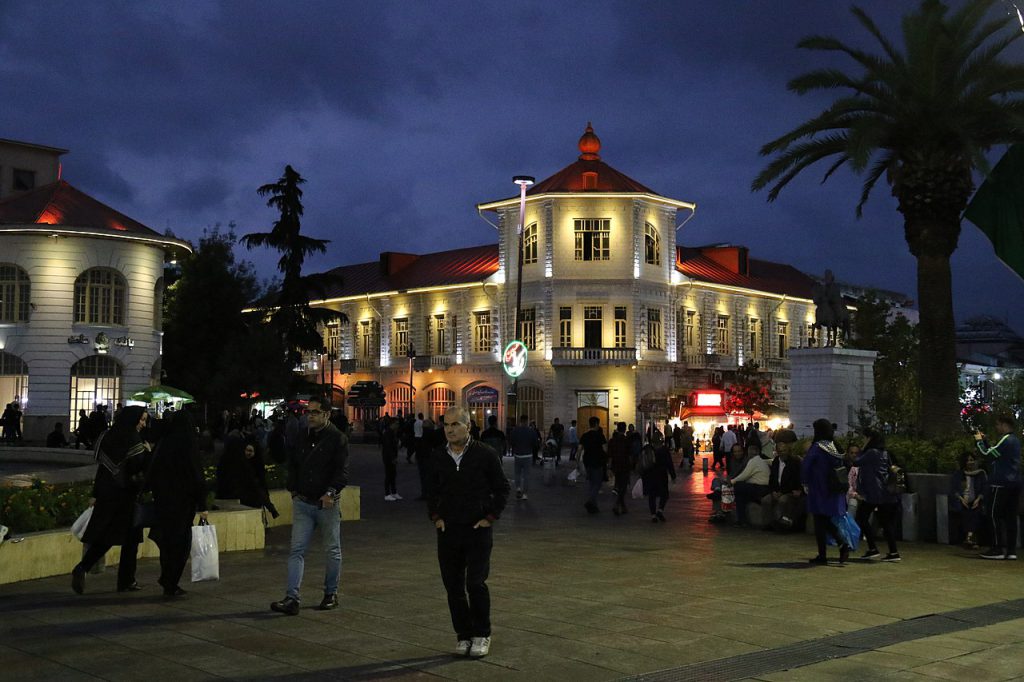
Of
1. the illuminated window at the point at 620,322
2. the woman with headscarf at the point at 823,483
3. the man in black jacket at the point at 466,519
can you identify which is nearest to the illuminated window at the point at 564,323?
the illuminated window at the point at 620,322

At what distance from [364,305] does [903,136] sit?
45.6 m

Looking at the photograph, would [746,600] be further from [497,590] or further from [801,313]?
[801,313]

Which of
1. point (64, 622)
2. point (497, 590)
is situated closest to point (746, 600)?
point (497, 590)

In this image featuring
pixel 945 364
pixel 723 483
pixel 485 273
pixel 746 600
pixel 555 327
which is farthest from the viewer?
pixel 485 273

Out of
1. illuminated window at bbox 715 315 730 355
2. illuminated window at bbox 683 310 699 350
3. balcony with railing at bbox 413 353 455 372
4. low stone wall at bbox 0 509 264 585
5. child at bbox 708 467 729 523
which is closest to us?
low stone wall at bbox 0 509 264 585

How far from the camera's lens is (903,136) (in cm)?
2073

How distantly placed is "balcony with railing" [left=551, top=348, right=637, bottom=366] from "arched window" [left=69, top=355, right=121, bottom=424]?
1927 cm

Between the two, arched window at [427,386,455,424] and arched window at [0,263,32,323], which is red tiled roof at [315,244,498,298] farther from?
arched window at [0,263,32,323]

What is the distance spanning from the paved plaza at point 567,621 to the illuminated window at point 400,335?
47.0 meters

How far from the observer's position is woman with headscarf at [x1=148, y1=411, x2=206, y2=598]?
9.54 metres

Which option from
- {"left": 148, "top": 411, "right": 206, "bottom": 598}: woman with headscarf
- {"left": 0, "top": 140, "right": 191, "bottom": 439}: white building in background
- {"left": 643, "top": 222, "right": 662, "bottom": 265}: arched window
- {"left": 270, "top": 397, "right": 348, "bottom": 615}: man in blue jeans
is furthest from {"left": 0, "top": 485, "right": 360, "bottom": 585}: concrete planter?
{"left": 643, "top": 222, "right": 662, "bottom": 265}: arched window

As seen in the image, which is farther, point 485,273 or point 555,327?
point 485,273

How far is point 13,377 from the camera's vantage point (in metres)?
41.1

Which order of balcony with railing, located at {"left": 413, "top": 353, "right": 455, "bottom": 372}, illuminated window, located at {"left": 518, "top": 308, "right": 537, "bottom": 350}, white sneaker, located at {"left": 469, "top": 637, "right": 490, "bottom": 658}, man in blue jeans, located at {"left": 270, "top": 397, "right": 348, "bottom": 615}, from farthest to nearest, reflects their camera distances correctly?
balcony with railing, located at {"left": 413, "top": 353, "right": 455, "bottom": 372} → illuminated window, located at {"left": 518, "top": 308, "right": 537, "bottom": 350} → man in blue jeans, located at {"left": 270, "top": 397, "right": 348, "bottom": 615} → white sneaker, located at {"left": 469, "top": 637, "right": 490, "bottom": 658}
